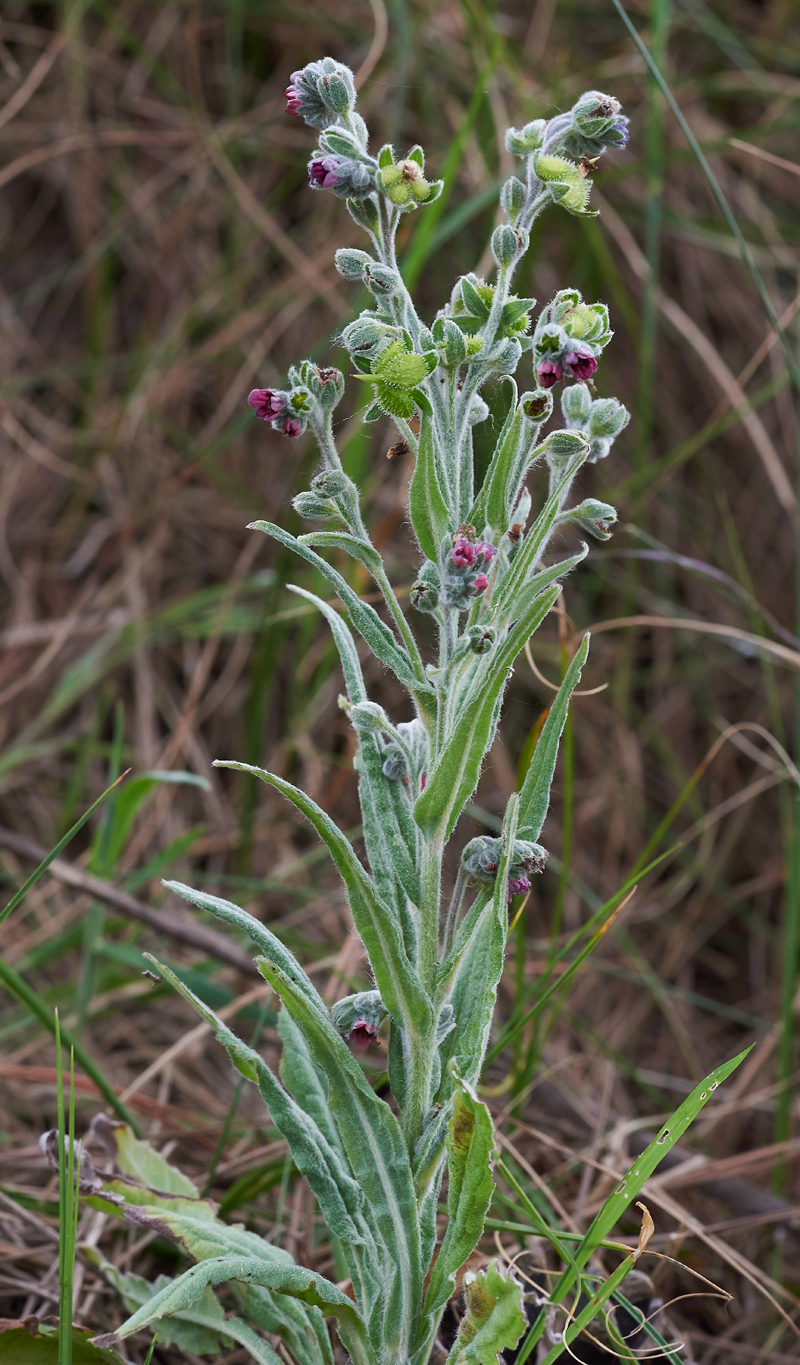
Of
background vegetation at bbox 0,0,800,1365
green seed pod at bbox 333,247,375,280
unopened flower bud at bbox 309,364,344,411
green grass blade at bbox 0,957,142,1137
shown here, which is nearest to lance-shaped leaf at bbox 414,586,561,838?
unopened flower bud at bbox 309,364,344,411

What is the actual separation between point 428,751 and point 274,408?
0.51 meters

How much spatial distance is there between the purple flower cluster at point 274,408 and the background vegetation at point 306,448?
6.29 feet

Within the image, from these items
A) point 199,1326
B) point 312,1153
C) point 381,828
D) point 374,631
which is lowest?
point 199,1326

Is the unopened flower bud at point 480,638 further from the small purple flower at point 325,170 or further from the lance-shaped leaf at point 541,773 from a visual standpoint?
the small purple flower at point 325,170

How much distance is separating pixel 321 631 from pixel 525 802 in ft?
8.55

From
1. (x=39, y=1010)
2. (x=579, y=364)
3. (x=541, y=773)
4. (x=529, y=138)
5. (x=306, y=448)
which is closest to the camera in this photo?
(x=579, y=364)

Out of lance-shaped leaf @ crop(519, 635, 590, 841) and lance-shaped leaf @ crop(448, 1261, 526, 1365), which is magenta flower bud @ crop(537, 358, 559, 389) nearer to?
lance-shaped leaf @ crop(519, 635, 590, 841)

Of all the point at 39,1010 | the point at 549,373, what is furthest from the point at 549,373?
the point at 39,1010

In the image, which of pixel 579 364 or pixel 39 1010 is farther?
pixel 39 1010

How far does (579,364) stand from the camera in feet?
4.32

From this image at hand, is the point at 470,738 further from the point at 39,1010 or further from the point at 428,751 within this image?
the point at 39,1010

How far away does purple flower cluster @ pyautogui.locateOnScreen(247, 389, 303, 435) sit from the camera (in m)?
1.37

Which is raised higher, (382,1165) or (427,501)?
(427,501)

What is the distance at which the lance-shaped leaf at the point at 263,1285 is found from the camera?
1.24m
